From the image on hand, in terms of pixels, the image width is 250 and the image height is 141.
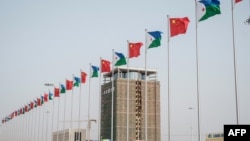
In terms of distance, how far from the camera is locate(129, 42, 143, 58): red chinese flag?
157 ft

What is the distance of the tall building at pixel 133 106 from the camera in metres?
189

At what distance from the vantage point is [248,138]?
864 inches

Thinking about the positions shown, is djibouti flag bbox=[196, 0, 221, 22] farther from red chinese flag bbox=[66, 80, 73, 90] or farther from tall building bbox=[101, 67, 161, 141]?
tall building bbox=[101, 67, 161, 141]

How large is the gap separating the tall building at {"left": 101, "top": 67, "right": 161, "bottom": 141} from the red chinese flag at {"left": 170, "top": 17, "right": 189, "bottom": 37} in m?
147

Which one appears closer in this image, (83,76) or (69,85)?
(83,76)

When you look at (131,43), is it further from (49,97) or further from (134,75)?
(134,75)

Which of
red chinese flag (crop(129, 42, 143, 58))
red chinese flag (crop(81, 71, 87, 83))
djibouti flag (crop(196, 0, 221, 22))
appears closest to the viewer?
djibouti flag (crop(196, 0, 221, 22))

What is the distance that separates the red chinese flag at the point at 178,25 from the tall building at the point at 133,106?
147130 mm

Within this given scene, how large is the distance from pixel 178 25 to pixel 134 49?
9665 millimetres

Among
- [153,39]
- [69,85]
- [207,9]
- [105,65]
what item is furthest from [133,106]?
[207,9]

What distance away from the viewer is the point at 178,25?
39969 mm

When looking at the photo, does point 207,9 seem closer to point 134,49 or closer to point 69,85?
point 134,49

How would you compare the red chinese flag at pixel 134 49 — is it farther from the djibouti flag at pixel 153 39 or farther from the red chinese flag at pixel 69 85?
the red chinese flag at pixel 69 85

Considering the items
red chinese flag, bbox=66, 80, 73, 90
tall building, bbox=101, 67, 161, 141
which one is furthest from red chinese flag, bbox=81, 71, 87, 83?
tall building, bbox=101, 67, 161, 141
